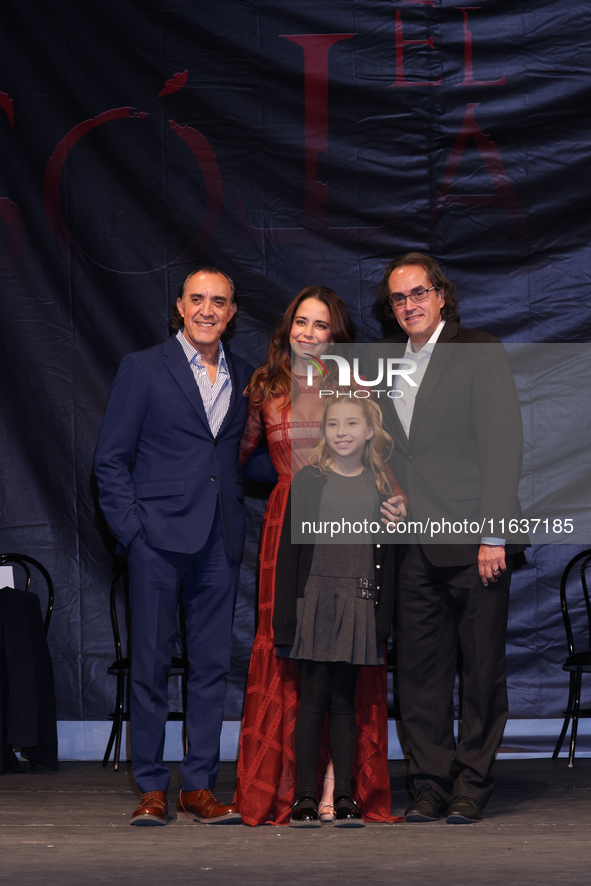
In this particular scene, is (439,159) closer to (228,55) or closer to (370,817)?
(228,55)

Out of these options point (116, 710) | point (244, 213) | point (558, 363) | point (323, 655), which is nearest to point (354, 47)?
point (244, 213)

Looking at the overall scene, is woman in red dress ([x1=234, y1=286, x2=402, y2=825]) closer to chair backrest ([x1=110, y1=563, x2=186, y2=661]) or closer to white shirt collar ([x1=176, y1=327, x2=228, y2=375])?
white shirt collar ([x1=176, y1=327, x2=228, y2=375])

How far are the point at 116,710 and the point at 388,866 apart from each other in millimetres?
1795

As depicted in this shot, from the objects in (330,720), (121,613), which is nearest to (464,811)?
(330,720)

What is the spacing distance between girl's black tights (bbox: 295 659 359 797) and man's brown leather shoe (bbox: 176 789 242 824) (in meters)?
0.22

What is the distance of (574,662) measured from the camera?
12.0 ft

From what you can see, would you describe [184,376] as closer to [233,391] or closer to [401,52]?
[233,391]

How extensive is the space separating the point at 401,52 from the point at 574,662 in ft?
8.29

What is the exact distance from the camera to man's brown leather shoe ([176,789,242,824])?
2828 millimetres

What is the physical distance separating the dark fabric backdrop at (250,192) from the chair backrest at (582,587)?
0.25 feet

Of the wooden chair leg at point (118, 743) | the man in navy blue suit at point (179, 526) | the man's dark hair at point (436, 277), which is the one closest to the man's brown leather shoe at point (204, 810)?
the man in navy blue suit at point (179, 526)

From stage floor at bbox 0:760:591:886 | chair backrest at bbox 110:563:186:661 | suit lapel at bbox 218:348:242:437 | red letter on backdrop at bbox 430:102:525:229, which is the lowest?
stage floor at bbox 0:760:591:886

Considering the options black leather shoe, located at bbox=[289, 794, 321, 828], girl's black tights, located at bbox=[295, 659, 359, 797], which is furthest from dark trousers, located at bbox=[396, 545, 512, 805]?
black leather shoe, located at bbox=[289, 794, 321, 828]

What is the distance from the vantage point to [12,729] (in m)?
3.63
